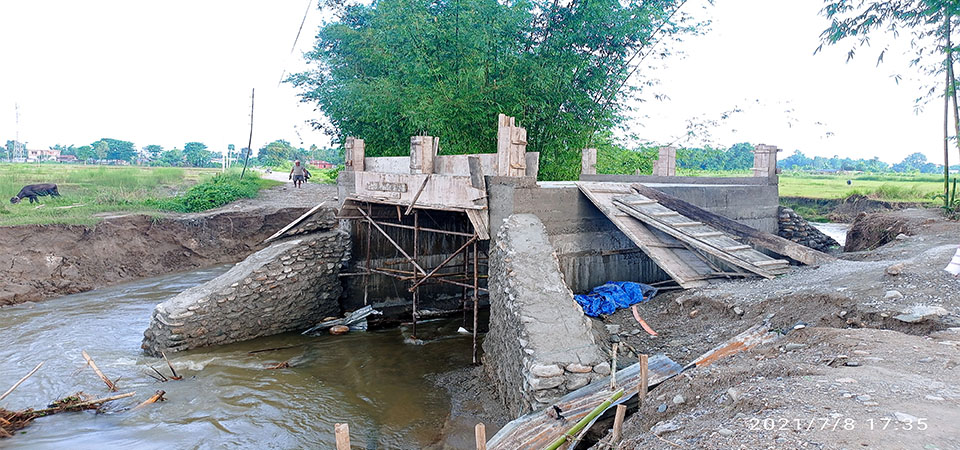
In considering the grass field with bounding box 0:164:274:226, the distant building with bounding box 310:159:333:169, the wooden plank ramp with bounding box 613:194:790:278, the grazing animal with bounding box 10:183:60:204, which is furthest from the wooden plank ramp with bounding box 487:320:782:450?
the distant building with bounding box 310:159:333:169

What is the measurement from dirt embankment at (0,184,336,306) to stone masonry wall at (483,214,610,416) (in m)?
12.7

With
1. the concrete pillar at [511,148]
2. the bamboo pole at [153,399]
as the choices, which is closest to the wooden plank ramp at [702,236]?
the concrete pillar at [511,148]

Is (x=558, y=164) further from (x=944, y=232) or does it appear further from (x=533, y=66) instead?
(x=944, y=232)

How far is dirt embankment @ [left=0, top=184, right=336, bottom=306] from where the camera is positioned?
14250 mm

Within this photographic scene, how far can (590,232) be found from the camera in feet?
30.7

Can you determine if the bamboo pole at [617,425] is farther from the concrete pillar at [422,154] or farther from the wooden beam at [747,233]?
the concrete pillar at [422,154]

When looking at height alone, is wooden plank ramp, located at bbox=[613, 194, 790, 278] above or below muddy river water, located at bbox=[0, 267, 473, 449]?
above

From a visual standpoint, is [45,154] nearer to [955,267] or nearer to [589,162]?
[589,162]

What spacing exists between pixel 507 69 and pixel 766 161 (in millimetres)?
6422

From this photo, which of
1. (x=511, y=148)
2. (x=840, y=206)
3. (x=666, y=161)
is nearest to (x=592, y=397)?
(x=511, y=148)

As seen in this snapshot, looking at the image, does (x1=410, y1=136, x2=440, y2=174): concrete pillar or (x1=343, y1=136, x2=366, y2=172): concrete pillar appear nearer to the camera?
(x1=410, y1=136, x2=440, y2=174): concrete pillar

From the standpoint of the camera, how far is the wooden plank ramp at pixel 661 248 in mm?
7734

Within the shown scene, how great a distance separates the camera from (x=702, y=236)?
8.23 meters

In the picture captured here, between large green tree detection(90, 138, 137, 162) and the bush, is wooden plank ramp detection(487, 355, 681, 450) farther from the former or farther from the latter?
large green tree detection(90, 138, 137, 162)
